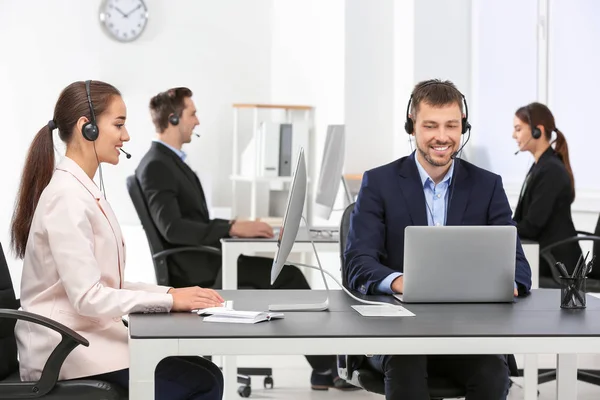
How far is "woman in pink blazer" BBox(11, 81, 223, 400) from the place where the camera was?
2.24m

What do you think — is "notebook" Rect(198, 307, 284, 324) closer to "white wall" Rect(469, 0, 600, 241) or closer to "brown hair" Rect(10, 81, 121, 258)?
"brown hair" Rect(10, 81, 121, 258)

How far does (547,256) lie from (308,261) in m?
2.31

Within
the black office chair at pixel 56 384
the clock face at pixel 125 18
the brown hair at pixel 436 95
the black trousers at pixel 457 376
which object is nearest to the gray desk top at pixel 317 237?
the brown hair at pixel 436 95

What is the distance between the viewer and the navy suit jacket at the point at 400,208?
2725mm

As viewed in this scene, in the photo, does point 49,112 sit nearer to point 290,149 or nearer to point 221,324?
point 290,149

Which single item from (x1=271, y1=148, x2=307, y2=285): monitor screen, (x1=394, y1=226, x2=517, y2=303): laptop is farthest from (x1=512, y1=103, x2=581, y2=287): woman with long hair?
(x1=271, y1=148, x2=307, y2=285): monitor screen

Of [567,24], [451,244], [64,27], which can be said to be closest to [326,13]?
[567,24]

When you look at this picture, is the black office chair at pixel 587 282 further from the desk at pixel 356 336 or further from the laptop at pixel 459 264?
the desk at pixel 356 336

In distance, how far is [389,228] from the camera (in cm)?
276

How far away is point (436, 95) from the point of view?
2787 mm

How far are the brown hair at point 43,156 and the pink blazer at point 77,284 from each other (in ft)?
0.31

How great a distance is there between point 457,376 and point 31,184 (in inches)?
48.9

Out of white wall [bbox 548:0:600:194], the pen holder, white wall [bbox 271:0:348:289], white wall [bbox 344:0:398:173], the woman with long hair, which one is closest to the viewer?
the pen holder

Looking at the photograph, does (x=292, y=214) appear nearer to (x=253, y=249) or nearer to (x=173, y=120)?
(x=253, y=249)
